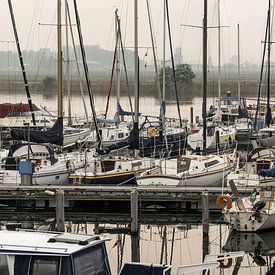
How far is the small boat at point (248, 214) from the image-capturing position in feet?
104

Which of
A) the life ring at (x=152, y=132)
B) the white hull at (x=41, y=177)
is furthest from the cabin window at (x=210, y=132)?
the white hull at (x=41, y=177)

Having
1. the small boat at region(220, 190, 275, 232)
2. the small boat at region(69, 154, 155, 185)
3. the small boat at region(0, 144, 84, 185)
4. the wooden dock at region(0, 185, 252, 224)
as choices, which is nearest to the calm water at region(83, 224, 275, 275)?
the small boat at region(220, 190, 275, 232)

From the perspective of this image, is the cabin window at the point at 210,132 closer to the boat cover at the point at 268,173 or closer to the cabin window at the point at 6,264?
the boat cover at the point at 268,173

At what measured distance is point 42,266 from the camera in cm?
1717

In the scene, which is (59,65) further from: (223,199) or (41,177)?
(223,199)

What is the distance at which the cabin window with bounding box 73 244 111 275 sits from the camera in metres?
17.1

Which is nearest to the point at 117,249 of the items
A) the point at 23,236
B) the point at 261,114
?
the point at 23,236

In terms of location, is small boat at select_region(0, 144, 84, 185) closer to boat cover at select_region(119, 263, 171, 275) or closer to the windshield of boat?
boat cover at select_region(119, 263, 171, 275)

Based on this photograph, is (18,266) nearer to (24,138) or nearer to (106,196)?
(106,196)

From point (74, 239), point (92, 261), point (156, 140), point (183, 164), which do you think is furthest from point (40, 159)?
point (92, 261)

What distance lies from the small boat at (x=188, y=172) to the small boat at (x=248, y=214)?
15.5 ft

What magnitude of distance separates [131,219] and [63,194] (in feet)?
9.28

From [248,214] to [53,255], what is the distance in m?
15.8

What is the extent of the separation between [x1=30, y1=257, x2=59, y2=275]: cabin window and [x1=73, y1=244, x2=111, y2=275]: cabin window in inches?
18.8
